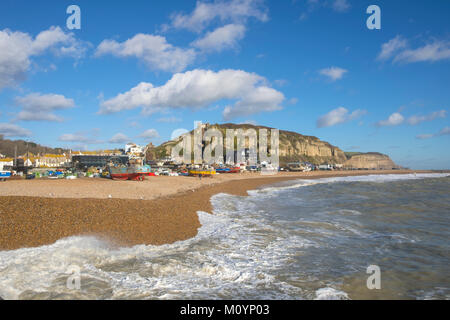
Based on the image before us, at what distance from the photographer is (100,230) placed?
1107 centimetres

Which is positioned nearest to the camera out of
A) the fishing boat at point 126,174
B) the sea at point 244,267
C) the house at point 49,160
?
the sea at point 244,267

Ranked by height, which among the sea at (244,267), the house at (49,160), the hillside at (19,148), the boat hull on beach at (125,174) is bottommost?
the sea at (244,267)

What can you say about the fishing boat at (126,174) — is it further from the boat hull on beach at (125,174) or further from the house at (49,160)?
the house at (49,160)

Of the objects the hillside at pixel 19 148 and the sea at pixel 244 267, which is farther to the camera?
the hillside at pixel 19 148

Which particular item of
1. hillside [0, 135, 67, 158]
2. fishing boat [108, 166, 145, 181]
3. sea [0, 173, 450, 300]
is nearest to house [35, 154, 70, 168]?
hillside [0, 135, 67, 158]

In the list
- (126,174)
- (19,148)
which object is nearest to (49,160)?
(19,148)

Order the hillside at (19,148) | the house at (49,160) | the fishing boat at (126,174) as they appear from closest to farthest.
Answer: the fishing boat at (126,174)
the house at (49,160)
the hillside at (19,148)

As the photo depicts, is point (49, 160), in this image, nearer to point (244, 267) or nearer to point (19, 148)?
point (19, 148)

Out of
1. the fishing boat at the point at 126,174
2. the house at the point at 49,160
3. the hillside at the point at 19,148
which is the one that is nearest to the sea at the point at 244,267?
the fishing boat at the point at 126,174

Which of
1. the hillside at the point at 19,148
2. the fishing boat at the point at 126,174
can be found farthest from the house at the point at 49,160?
the fishing boat at the point at 126,174

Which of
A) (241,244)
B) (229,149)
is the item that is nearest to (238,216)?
(241,244)

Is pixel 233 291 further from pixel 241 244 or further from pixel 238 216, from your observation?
pixel 238 216

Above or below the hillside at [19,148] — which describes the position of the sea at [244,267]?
below
